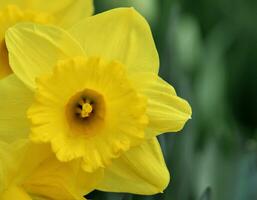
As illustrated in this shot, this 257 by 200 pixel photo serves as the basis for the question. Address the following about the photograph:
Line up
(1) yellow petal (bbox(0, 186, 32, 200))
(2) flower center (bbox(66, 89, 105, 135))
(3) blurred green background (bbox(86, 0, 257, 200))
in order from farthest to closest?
Result: (3) blurred green background (bbox(86, 0, 257, 200)) → (2) flower center (bbox(66, 89, 105, 135)) → (1) yellow petal (bbox(0, 186, 32, 200))

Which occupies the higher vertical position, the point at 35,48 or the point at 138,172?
the point at 35,48

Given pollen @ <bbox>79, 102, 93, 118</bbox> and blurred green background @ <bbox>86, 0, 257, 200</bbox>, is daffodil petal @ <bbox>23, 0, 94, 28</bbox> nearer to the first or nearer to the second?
pollen @ <bbox>79, 102, 93, 118</bbox>

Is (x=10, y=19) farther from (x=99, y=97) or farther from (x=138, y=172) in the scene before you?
(x=138, y=172)

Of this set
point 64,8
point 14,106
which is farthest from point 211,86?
point 14,106

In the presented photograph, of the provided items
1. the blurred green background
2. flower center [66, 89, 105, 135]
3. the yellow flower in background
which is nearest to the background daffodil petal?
the yellow flower in background

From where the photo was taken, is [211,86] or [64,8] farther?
[211,86]

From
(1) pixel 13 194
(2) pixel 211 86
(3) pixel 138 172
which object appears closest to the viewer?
(1) pixel 13 194

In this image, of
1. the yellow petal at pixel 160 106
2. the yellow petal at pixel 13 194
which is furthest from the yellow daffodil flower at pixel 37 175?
the yellow petal at pixel 160 106
